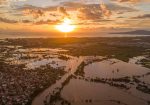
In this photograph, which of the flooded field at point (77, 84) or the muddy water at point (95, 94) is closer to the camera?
the muddy water at point (95, 94)

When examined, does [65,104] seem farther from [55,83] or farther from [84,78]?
[84,78]

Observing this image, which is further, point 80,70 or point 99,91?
point 80,70

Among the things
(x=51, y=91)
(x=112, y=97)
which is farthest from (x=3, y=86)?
(x=112, y=97)

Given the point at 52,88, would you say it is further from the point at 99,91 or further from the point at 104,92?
the point at 104,92

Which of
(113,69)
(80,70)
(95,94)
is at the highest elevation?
(113,69)

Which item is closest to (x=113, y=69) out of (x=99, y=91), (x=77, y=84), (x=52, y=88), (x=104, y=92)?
(x=77, y=84)

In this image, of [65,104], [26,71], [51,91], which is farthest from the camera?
[26,71]

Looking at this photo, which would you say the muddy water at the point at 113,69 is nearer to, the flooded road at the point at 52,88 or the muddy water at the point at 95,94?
the flooded road at the point at 52,88

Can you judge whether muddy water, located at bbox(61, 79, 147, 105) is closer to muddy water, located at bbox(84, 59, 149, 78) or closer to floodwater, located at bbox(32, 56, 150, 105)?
floodwater, located at bbox(32, 56, 150, 105)

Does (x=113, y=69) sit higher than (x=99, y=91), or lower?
higher

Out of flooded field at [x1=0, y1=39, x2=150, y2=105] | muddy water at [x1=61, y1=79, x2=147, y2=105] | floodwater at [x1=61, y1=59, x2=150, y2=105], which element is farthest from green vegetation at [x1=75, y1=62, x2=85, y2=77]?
muddy water at [x1=61, y1=79, x2=147, y2=105]

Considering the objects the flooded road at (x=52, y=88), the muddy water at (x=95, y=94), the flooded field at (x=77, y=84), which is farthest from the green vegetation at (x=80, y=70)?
the muddy water at (x=95, y=94)
